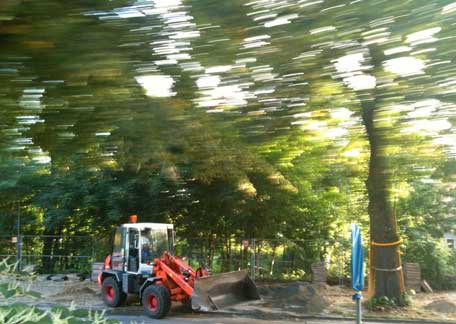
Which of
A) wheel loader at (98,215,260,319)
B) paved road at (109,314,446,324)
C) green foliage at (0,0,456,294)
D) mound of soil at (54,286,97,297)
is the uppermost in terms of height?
green foliage at (0,0,456,294)

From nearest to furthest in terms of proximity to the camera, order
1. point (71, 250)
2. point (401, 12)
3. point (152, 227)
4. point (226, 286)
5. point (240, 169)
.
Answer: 1. point (401, 12)
2. point (240, 169)
3. point (226, 286)
4. point (152, 227)
5. point (71, 250)

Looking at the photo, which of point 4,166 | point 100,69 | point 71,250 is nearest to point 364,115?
point 100,69

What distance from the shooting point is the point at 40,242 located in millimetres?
20516

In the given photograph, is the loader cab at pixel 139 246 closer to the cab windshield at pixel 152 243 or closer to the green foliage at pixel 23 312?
the cab windshield at pixel 152 243

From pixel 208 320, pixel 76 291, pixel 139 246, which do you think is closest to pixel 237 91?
pixel 208 320

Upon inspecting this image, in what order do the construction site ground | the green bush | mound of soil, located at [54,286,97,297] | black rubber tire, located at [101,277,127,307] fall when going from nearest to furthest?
1. the construction site ground
2. black rubber tire, located at [101,277,127,307]
3. mound of soil, located at [54,286,97,297]
4. the green bush

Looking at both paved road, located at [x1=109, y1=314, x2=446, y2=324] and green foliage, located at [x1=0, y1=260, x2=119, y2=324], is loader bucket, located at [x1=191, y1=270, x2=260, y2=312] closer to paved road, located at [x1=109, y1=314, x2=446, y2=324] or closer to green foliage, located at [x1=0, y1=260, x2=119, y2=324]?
paved road, located at [x1=109, y1=314, x2=446, y2=324]

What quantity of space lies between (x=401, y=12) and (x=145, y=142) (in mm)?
826

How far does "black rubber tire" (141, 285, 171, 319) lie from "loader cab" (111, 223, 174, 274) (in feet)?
2.29

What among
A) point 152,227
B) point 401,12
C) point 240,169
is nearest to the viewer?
point 401,12

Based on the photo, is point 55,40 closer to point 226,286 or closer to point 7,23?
point 7,23

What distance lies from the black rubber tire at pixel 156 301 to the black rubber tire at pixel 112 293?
1312 mm

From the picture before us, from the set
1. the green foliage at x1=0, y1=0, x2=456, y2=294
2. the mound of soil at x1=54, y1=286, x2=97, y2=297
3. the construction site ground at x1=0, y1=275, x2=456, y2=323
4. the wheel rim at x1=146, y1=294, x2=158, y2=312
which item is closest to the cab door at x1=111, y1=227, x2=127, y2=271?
the construction site ground at x1=0, y1=275, x2=456, y2=323

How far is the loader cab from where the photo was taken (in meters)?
12.8
